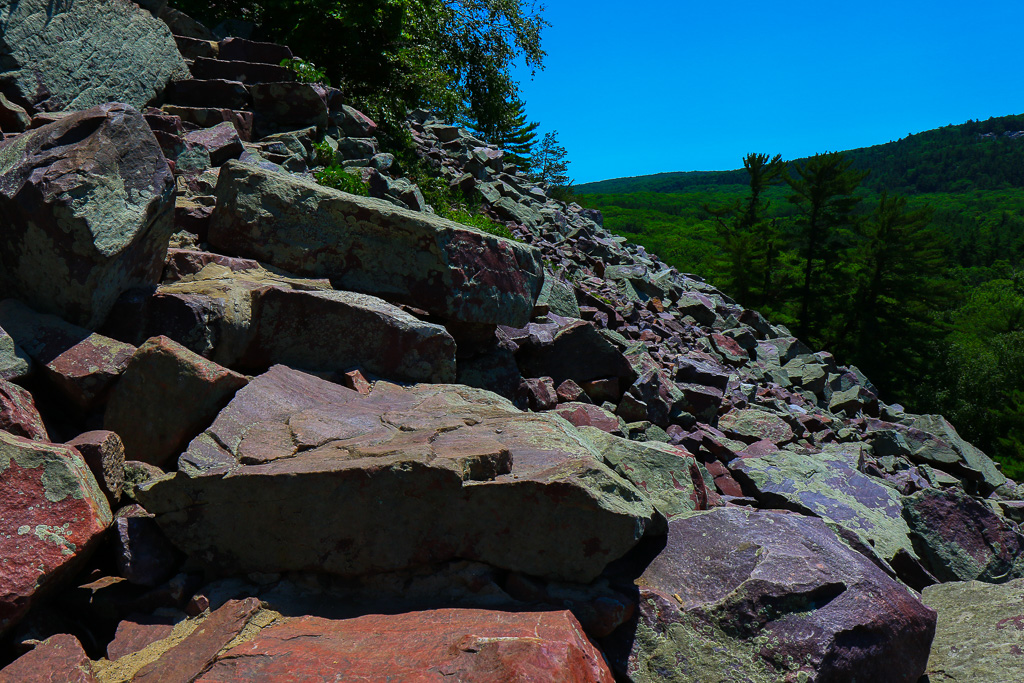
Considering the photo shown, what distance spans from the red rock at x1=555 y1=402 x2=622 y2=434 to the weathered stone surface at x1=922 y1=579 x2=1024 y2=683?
7.88ft

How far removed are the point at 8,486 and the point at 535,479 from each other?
1.99 meters

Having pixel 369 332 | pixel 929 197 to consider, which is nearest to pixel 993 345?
pixel 369 332

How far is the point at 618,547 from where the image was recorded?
106 inches

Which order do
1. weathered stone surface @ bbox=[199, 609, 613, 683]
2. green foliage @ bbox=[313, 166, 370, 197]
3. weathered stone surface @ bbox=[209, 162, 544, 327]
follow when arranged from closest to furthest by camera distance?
weathered stone surface @ bbox=[199, 609, 613, 683]
weathered stone surface @ bbox=[209, 162, 544, 327]
green foliage @ bbox=[313, 166, 370, 197]

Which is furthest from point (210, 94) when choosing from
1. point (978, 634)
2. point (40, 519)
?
point (978, 634)

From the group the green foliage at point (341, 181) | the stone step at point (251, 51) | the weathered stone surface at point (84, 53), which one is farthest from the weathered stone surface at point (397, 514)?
the stone step at point (251, 51)

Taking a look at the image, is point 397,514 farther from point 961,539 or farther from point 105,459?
point 961,539

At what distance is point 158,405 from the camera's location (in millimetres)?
3373

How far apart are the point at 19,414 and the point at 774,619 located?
11.1 ft

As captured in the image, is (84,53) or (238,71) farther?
(238,71)

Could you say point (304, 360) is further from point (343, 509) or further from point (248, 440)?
point (343, 509)

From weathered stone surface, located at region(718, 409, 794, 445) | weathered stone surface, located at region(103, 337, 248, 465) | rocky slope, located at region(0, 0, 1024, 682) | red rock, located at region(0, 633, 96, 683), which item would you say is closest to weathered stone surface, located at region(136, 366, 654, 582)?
rocky slope, located at region(0, 0, 1024, 682)

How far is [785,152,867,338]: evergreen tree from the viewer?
31.2 m

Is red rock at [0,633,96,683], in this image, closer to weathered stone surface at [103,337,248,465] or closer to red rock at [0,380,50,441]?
red rock at [0,380,50,441]
